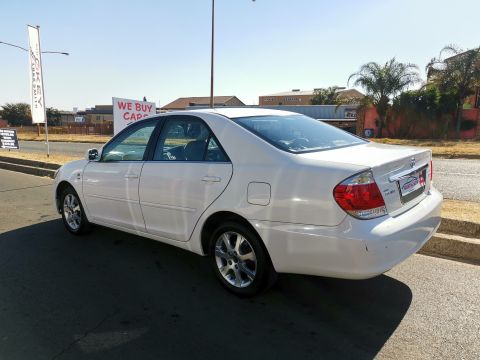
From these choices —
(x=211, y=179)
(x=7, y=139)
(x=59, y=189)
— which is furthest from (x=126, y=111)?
(x=7, y=139)

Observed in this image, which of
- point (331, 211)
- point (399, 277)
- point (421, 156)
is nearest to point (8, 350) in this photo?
point (331, 211)

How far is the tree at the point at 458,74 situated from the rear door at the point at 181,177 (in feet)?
85.5

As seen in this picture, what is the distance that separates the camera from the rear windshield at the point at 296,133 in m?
3.47

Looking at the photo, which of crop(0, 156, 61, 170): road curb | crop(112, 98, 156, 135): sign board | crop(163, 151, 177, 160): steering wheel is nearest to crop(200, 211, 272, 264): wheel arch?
crop(163, 151, 177, 160): steering wheel

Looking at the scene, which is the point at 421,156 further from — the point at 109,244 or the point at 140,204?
the point at 109,244

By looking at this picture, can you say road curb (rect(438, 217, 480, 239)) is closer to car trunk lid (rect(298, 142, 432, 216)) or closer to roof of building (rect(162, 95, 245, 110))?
car trunk lid (rect(298, 142, 432, 216))

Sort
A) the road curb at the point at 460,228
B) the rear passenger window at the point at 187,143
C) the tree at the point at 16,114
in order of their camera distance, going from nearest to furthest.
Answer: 1. the rear passenger window at the point at 187,143
2. the road curb at the point at 460,228
3. the tree at the point at 16,114

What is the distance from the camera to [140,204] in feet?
13.9

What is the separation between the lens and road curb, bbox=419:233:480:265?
4.32m

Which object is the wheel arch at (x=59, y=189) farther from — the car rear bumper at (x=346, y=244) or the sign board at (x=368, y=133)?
the sign board at (x=368, y=133)

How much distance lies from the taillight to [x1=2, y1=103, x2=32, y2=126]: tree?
8870cm

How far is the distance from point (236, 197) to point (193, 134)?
925 mm

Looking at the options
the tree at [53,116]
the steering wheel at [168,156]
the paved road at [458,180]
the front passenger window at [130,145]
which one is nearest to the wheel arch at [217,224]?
the steering wheel at [168,156]

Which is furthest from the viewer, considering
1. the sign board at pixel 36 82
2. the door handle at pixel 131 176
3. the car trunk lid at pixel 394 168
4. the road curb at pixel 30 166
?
the sign board at pixel 36 82
